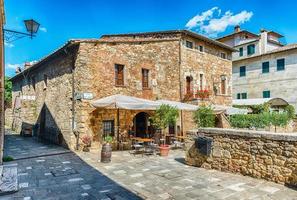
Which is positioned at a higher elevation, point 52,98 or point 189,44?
point 189,44

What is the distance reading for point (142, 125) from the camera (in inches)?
584


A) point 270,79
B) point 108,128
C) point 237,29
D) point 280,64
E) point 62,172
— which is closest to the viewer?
point 62,172

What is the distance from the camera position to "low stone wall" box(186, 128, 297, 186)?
6.38 m

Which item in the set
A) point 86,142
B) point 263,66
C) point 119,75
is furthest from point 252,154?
point 263,66

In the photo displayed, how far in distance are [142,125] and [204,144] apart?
273 inches

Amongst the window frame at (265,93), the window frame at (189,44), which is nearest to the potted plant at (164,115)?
the window frame at (189,44)

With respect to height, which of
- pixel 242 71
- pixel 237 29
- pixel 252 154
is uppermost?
pixel 237 29

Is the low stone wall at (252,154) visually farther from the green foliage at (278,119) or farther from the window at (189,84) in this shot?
the green foliage at (278,119)

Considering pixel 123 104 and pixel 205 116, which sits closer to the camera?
pixel 123 104

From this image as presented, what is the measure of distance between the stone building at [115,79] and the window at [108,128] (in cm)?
5

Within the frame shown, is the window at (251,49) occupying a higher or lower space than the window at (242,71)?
higher

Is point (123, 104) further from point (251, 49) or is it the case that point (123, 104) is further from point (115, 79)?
point (251, 49)

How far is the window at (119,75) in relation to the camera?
1347 centimetres

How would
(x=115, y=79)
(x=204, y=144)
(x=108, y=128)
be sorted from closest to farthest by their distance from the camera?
1. (x=204, y=144)
2. (x=108, y=128)
3. (x=115, y=79)
